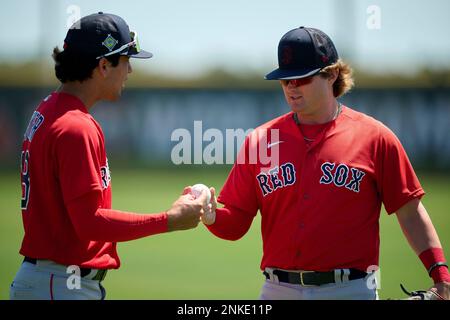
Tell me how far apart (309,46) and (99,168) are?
1.37m

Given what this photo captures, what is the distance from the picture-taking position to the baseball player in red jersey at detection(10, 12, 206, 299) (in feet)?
11.3

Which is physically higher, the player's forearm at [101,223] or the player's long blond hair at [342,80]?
the player's long blond hair at [342,80]

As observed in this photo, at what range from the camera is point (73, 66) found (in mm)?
3709

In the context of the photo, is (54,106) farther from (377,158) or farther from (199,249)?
(199,249)

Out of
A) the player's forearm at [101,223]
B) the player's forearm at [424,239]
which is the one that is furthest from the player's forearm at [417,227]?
the player's forearm at [101,223]

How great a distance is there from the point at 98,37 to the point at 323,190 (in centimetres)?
144

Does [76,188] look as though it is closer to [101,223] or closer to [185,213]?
[101,223]

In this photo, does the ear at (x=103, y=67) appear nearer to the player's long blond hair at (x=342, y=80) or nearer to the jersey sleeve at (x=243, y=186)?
the jersey sleeve at (x=243, y=186)

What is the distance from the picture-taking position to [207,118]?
23.0 metres

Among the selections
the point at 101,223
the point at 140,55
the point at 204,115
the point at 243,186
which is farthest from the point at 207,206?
the point at 204,115

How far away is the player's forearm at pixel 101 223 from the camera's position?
342 cm

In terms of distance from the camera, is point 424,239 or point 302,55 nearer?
point 424,239

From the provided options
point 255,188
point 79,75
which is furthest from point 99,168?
point 255,188

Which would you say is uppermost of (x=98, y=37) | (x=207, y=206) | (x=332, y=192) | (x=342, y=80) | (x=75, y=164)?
(x=98, y=37)
